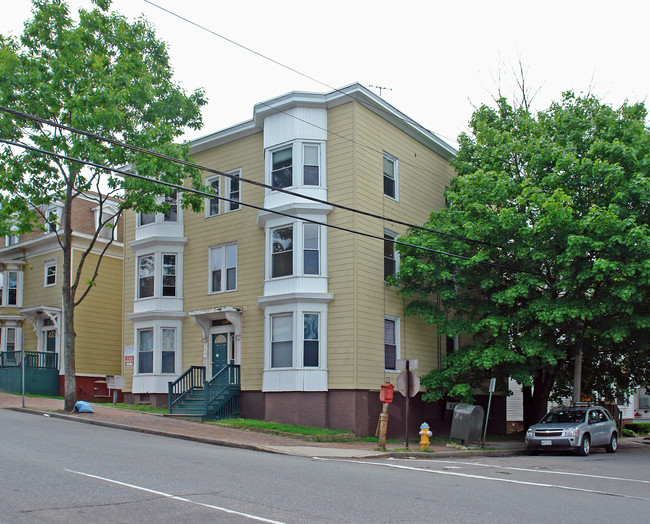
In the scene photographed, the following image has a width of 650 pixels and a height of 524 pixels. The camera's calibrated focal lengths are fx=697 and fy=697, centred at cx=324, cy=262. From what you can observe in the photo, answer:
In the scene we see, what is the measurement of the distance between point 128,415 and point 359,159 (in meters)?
11.5

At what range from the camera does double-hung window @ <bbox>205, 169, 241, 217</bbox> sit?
86.0 feet

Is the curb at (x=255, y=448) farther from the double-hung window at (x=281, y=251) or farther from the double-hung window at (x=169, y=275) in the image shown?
the double-hung window at (x=281, y=251)

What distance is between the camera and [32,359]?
32.6 meters

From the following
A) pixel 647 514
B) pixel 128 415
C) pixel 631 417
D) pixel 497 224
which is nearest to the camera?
pixel 647 514

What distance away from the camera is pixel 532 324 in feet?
74.1

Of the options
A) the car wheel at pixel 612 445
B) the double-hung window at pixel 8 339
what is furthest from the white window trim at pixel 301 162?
the double-hung window at pixel 8 339

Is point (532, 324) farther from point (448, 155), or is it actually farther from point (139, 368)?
point (139, 368)

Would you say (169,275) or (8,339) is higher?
(169,275)

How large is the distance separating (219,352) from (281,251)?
4989 millimetres

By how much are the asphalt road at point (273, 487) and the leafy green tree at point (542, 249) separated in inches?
222

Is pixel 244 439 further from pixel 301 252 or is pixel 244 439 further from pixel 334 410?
pixel 301 252

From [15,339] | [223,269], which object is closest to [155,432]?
[223,269]

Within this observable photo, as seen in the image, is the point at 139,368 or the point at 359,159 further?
the point at 139,368

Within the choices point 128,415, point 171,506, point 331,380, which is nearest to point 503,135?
point 331,380
